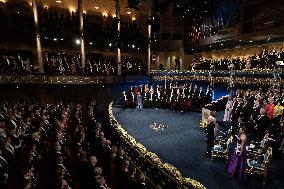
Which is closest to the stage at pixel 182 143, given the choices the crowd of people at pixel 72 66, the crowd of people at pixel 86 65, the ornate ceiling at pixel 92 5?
the crowd of people at pixel 72 66

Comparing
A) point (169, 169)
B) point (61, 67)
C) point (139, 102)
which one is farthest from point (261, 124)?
point (61, 67)

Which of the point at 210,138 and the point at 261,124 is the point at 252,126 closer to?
the point at 261,124

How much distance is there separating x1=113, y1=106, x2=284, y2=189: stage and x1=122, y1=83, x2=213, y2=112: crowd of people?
2.85 ft

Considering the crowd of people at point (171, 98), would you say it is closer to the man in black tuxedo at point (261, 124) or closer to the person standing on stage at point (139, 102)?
the person standing on stage at point (139, 102)

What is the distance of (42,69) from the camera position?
19.1m

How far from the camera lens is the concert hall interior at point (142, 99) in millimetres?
6367

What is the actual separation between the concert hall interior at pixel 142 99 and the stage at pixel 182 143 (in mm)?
47

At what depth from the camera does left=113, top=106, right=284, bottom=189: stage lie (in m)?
6.80

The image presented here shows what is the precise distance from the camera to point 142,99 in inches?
693

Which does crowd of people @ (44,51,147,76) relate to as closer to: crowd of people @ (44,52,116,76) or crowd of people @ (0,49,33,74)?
crowd of people @ (44,52,116,76)

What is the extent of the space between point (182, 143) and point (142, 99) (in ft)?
26.9

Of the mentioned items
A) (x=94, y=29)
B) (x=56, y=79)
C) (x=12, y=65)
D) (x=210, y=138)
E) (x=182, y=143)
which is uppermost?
(x=94, y=29)

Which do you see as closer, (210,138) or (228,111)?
(210,138)

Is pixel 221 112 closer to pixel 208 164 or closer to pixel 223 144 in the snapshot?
pixel 223 144
